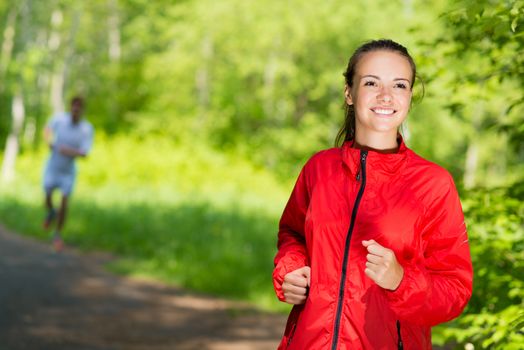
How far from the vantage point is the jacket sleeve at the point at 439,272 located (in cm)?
219

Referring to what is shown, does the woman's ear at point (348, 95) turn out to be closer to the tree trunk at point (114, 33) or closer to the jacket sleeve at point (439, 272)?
the jacket sleeve at point (439, 272)

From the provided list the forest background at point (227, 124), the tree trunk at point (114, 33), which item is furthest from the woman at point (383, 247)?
the tree trunk at point (114, 33)

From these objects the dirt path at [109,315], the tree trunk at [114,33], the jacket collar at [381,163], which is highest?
the tree trunk at [114,33]

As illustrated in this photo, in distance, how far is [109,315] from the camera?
8523 millimetres

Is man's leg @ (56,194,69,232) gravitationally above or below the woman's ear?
below

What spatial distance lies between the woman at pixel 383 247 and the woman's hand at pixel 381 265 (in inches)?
0.7

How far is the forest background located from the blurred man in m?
1.48

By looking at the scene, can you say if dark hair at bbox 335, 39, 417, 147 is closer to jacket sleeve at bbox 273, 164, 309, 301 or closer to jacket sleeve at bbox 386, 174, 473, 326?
jacket sleeve at bbox 273, 164, 309, 301

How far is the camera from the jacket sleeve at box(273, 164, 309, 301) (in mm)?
2453

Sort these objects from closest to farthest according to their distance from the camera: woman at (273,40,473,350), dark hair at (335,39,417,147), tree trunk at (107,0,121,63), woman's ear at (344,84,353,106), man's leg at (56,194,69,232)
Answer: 1. woman at (273,40,473,350)
2. dark hair at (335,39,417,147)
3. woman's ear at (344,84,353,106)
4. man's leg at (56,194,69,232)
5. tree trunk at (107,0,121,63)

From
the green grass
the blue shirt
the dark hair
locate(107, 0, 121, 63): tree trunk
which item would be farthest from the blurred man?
locate(107, 0, 121, 63): tree trunk

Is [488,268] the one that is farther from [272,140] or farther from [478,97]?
[272,140]

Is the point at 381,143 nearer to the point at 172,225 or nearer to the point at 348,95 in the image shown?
the point at 348,95

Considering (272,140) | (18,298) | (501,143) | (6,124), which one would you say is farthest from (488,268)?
(6,124)
